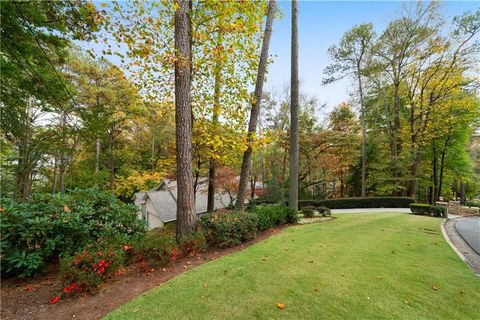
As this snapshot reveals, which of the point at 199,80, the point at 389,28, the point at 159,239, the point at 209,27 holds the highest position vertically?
the point at 389,28

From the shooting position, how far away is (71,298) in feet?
8.82

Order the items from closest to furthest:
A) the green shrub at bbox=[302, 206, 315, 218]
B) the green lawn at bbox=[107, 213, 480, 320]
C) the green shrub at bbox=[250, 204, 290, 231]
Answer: the green lawn at bbox=[107, 213, 480, 320] → the green shrub at bbox=[250, 204, 290, 231] → the green shrub at bbox=[302, 206, 315, 218]

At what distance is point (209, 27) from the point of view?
5133mm

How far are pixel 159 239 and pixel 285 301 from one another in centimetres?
268

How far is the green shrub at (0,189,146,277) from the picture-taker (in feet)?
10.4

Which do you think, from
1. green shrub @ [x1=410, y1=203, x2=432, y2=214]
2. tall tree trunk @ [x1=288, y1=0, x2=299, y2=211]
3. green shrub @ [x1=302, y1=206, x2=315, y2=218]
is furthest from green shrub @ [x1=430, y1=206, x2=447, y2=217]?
tall tree trunk @ [x1=288, y1=0, x2=299, y2=211]

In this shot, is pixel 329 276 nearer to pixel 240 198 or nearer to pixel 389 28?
pixel 240 198

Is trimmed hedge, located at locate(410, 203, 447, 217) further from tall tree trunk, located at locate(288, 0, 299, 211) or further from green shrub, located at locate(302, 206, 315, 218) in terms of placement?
tall tree trunk, located at locate(288, 0, 299, 211)

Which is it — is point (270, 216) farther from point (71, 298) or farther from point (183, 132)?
point (71, 298)

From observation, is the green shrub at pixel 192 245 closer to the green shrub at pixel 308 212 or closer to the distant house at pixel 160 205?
the green shrub at pixel 308 212

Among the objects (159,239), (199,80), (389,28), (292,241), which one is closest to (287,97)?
(389,28)

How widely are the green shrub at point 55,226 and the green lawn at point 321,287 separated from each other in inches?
79.2

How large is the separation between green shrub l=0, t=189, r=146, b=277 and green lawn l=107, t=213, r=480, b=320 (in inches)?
79.2

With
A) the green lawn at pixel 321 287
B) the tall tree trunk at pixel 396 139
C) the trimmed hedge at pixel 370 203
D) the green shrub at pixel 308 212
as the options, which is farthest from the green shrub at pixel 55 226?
the tall tree trunk at pixel 396 139
